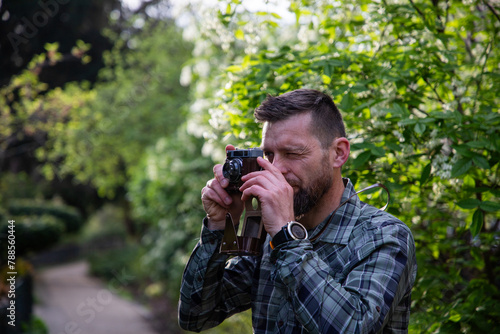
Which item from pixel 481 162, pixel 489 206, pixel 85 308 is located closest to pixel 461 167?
pixel 481 162

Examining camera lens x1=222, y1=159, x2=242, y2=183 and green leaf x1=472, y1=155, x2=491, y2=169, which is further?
green leaf x1=472, y1=155, x2=491, y2=169

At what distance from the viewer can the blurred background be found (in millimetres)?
2680

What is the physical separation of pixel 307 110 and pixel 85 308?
11369 mm

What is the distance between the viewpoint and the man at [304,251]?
1.54 m

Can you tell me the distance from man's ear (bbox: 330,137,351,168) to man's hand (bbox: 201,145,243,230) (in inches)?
16.5

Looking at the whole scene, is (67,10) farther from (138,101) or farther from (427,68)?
(427,68)

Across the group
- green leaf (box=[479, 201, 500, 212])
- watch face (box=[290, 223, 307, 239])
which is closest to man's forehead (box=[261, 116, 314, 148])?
watch face (box=[290, 223, 307, 239])

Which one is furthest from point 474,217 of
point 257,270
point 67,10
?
point 67,10

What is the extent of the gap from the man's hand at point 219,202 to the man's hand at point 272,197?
0.28 m

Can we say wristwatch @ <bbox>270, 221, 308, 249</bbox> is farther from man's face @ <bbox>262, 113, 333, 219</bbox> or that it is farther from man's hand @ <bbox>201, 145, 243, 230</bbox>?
man's hand @ <bbox>201, 145, 243, 230</bbox>

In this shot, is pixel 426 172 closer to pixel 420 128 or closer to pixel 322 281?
pixel 420 128

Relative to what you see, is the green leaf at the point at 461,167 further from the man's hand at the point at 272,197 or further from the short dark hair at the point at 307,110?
the man's hand at the point at 272,197

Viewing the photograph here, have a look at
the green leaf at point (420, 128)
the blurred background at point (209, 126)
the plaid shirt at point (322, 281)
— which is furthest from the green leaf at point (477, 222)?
the plaid shirt at point (322, 281)

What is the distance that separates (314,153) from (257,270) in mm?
584
